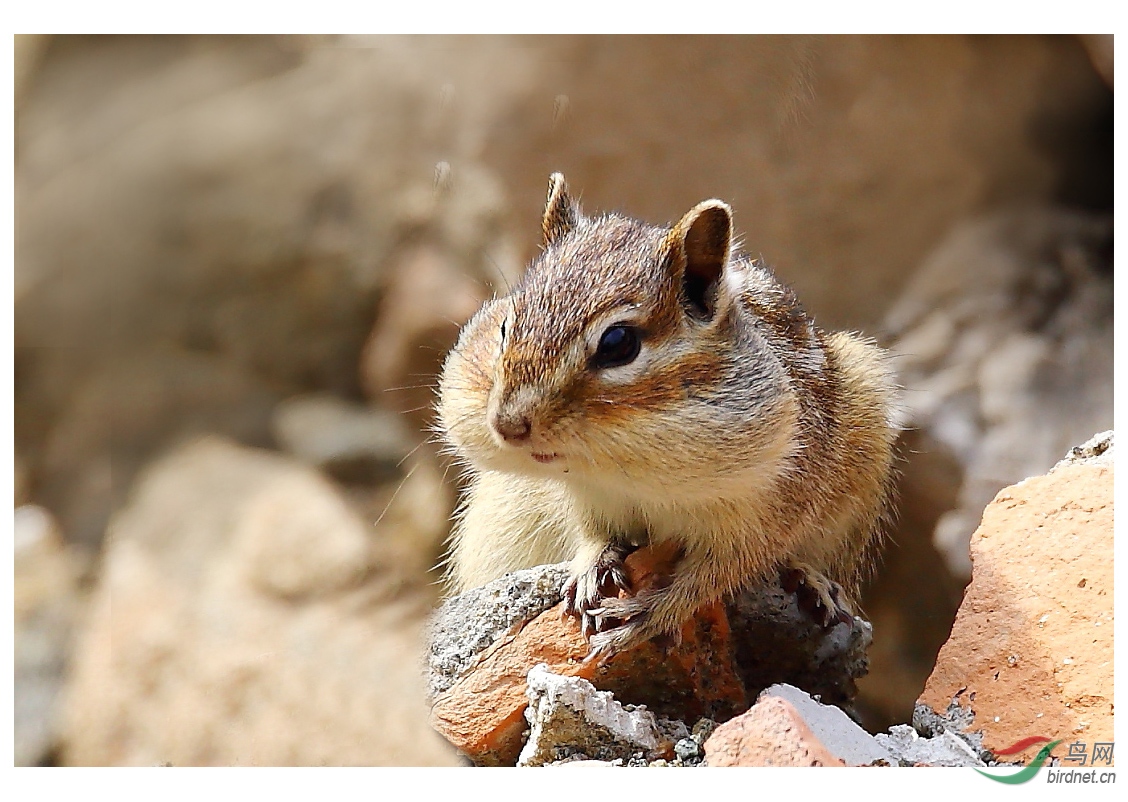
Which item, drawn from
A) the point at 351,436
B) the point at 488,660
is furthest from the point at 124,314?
the point at 488,660

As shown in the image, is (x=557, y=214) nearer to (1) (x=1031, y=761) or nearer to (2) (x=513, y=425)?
(2) (x=513, y=425)

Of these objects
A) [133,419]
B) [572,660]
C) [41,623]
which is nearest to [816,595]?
[572,660]

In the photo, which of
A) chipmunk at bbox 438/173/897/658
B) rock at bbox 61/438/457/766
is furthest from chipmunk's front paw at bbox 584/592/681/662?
rock at bbox 61/438/457/766

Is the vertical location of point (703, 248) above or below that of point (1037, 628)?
above

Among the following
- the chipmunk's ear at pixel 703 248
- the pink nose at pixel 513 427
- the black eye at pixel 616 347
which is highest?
the chipmunk's ear at pixel 703 248

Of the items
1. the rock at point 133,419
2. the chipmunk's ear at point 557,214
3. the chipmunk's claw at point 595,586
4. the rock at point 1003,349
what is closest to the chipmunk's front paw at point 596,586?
the chipmunk's claw at point 595,586

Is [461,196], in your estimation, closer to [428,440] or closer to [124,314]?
[428,440]

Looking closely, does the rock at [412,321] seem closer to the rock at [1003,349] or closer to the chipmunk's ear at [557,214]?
the chipmunk's ear at [557,214]
